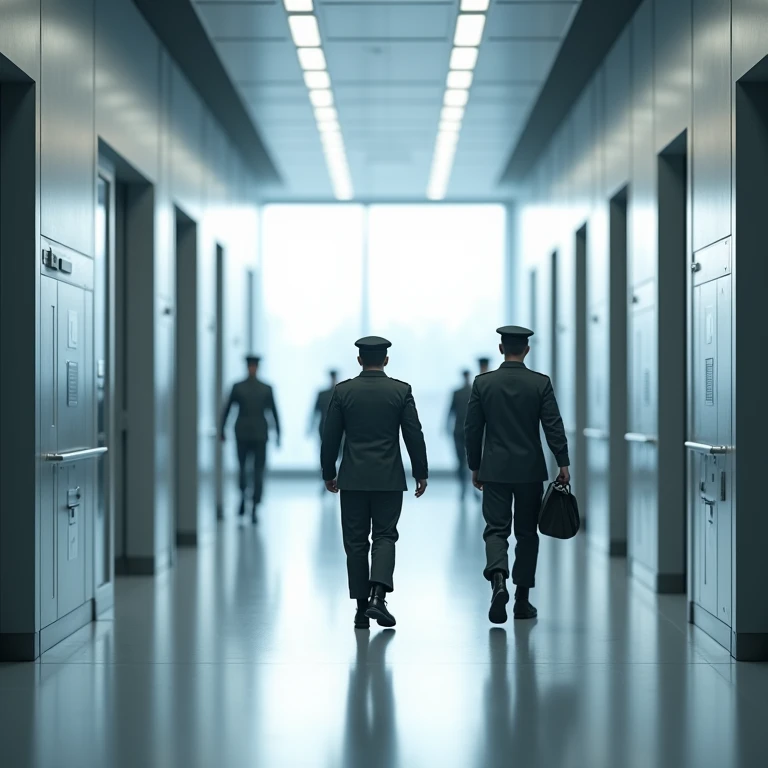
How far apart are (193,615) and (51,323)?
2239 millimetres

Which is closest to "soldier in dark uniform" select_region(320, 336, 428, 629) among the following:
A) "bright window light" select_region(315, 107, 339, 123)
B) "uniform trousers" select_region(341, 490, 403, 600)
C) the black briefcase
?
"uniform trousers" select_region(341, 490, 403, 600)

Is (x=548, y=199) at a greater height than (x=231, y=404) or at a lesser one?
greater

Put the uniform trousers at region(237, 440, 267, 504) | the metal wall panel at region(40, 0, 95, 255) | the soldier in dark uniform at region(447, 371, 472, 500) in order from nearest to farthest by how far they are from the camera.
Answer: the metal wall panel at region(40, 0, 95, 255)
the uniform trousers at region(237, 440, 267, 504)
the soldier in dark uniform at region(447, 371, 472, 500)

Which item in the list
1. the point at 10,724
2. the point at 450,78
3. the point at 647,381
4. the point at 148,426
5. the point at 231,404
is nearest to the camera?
the point at 10,724

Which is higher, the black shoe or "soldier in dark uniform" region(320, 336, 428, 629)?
"soldier in dark uniform" region(320, 336, 428, 629)

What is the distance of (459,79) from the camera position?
11.8 metres

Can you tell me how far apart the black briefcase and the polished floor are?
642mm

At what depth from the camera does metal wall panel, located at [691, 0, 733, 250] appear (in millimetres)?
6645

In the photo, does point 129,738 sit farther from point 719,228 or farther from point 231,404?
point 231,404

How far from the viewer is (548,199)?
49.3 feet

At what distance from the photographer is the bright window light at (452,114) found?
13.1m

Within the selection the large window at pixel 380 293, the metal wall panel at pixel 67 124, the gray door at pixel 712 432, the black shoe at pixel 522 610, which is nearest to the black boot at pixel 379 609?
the black shoe at pixel 522 610

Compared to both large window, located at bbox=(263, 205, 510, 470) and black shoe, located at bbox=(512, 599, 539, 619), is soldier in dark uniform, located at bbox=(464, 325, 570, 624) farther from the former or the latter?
large window, located at bbox=(263, 205, 510, 470)

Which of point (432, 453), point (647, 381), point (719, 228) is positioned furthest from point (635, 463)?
point (432, 453)
